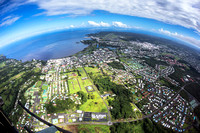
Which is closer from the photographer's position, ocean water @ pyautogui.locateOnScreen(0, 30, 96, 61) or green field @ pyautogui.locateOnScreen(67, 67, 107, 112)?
green field @ pyautogui.locateOnScreen(67, 67, 107, 112)

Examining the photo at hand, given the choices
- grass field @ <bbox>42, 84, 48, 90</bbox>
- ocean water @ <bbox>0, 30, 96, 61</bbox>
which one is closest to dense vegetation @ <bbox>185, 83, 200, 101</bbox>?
grass field @ <bbox>42, 84, 48, 90</bbox>

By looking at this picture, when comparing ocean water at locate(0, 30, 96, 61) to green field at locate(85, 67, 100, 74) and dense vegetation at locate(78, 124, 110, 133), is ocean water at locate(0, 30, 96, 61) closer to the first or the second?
green field at locate(85, 67, 100, 74)

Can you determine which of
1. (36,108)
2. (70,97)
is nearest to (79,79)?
(70,97)

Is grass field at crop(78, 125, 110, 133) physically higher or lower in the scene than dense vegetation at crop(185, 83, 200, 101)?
lower

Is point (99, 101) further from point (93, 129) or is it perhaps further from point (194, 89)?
point (194, 89)

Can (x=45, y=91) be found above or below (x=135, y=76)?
below

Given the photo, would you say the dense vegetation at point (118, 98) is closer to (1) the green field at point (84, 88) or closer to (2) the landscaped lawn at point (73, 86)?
(1) the green field at point (84, 88)

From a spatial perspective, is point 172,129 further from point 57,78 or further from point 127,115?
point 57,78

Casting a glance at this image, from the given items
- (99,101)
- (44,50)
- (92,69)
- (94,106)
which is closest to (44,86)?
(94,106)

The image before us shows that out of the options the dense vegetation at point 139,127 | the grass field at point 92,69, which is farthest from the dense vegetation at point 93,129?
the grass field at point 92,69
